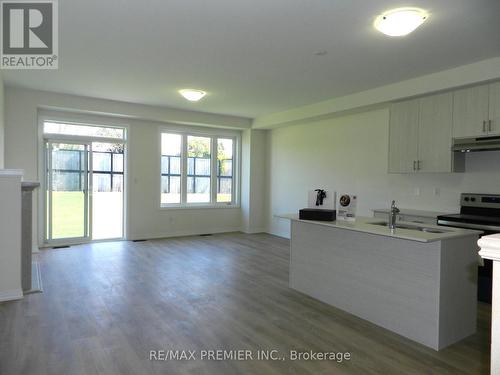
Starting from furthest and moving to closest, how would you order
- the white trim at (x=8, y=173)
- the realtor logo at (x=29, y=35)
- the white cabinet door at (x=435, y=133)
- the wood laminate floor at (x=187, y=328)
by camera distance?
the white cabinet door at (x=435, y=133) < the white trim at (x=8, y=173) < the realtor logo at (x=29, y=35) < the wood laminate floor at (x=187, y=328)

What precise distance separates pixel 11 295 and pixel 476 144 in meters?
5.49

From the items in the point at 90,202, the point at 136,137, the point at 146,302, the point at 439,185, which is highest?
the point at 136,137

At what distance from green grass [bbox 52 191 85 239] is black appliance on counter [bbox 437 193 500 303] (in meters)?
6.06

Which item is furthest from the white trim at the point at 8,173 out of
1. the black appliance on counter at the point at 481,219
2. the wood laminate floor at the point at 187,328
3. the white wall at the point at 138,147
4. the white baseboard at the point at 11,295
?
the black appliance on counter at the point at 481,219

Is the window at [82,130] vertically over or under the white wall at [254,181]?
over

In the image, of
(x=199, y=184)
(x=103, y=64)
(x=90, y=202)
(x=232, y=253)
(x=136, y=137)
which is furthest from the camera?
(x=199, y=184)

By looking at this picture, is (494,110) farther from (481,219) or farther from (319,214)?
(319,214)

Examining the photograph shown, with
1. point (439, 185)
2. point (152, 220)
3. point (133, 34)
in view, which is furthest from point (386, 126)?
point (152, 220)

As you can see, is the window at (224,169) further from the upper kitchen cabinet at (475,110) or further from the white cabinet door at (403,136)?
the upper kitchen cabinet at (475,110)

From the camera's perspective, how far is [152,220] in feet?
24.1

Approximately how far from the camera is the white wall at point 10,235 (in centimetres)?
361

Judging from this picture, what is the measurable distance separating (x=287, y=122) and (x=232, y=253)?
2.95 m

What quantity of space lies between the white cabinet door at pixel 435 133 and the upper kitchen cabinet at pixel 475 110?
96 mm

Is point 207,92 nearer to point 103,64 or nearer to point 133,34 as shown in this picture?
point 103,64
